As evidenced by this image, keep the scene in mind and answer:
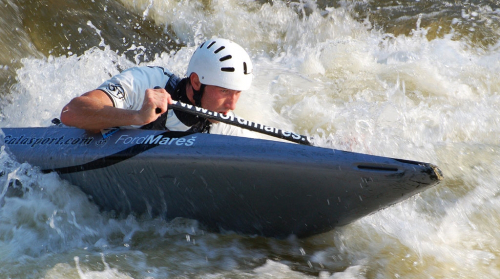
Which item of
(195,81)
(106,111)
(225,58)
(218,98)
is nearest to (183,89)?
(195,81)

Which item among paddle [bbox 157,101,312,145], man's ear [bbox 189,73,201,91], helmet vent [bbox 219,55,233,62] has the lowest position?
paddle [bbox 157,101,312,145]

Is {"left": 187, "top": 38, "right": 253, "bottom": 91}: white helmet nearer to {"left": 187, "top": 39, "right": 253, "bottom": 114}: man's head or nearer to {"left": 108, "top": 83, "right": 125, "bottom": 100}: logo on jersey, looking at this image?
{"left": 187, "top": 39, "right": 253, "bottom": 114}: man's head

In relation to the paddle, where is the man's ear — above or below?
above

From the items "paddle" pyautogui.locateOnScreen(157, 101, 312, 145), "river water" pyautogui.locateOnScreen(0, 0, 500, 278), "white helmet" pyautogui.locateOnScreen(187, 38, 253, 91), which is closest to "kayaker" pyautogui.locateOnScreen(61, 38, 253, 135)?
"white helmet" pyautogui.locateOnScreen(187, 38, 253, 91)

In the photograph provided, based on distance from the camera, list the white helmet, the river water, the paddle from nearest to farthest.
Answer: the river water
the paddle
the white helmet

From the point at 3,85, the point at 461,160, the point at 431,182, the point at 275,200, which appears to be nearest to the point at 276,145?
the point at 275,200

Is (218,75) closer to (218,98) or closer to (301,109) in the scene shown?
(218,98)

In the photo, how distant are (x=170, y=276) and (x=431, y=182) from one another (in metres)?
1.55

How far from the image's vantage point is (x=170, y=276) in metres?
2.94

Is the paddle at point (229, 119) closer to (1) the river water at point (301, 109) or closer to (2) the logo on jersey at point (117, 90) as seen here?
(1) the river water at point (301, 109)

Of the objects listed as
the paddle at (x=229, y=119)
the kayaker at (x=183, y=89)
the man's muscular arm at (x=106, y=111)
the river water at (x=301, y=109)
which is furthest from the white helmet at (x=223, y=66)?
the river water at (x=301, y=109)

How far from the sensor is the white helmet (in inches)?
137

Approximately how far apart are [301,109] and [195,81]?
232 centimetres

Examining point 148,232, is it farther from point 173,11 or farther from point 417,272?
point 173,11
